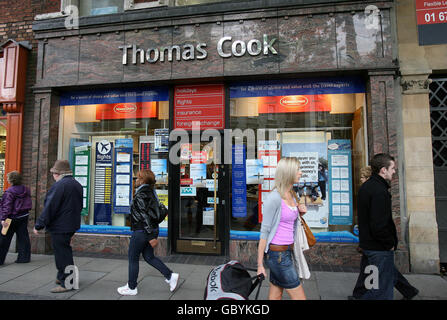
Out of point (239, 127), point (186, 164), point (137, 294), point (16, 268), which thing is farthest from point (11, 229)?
point (239, 127)

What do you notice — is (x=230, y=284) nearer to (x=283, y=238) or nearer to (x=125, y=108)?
(x=283, y=238)

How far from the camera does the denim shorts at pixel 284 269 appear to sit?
2.69 meters

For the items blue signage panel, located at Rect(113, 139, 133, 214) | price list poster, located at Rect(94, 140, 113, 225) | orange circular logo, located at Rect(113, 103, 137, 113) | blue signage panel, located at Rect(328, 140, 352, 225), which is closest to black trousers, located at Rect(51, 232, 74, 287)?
blue signage panel, located at Rect(113, 139, 133, 214)

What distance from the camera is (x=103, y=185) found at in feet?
22.1

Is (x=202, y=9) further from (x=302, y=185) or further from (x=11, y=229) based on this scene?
(x=11, y=229)

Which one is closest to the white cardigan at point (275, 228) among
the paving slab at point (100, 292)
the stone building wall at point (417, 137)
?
the paving slab at point (100, 292)

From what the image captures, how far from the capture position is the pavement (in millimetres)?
4031

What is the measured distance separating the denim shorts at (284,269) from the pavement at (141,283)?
4.99ft

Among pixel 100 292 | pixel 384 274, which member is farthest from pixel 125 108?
pixel 384 274

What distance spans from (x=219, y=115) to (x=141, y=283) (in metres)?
3.70

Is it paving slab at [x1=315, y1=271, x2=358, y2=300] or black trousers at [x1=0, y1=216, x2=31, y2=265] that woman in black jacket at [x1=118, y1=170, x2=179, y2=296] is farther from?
black trousers at [x1=0, y1=216, x2=31, y2=265]

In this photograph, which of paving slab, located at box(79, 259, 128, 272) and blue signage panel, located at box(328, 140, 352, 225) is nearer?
paving slab, located at box(79, 259, 128, 272)

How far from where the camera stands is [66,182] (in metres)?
4.12

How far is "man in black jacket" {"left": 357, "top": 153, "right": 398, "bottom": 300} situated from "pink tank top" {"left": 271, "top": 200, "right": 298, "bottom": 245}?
1.09m
